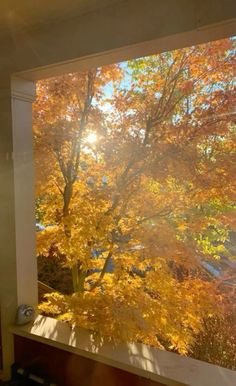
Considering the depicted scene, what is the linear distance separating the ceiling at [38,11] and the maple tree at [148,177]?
1.16 m

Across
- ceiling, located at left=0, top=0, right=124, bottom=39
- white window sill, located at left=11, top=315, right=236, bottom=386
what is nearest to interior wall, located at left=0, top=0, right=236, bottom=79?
ceiling, located at left=0, top=0, right=124, bottom=39

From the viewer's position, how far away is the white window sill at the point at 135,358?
1.17 meters

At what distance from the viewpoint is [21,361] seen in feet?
5.32

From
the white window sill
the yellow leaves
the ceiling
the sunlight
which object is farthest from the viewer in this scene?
the sunlight

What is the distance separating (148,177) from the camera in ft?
8.70

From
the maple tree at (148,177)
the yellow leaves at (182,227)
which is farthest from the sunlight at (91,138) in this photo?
the yellow leaves at (182,227)

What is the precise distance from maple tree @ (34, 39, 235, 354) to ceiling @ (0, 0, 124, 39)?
1.16 meters

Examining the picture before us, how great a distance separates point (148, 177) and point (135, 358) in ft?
5.15

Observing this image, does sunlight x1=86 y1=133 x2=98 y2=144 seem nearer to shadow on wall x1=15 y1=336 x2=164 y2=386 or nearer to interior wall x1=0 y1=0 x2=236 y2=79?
interior wall x1=0 y1=0 x2=236 y2=79

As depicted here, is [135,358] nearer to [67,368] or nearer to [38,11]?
[67,368]

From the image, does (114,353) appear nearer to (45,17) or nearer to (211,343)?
(45,17)

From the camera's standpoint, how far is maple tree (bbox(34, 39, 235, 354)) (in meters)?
2.44

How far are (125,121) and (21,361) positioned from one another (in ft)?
6.08

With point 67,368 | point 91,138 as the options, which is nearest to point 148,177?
point 91,138
